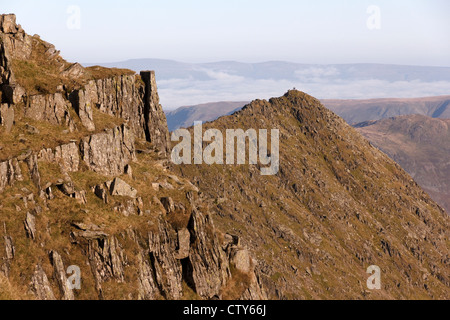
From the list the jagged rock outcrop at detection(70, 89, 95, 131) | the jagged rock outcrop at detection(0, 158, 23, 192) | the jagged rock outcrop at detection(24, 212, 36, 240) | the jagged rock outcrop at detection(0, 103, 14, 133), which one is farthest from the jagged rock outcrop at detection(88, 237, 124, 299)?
the jagged rock outcrop at detection(70, 89, 95, 131)

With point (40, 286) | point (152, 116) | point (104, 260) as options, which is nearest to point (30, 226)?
point (40, 286)

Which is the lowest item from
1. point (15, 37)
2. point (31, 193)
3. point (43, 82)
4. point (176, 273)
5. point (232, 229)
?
point (232, 229)

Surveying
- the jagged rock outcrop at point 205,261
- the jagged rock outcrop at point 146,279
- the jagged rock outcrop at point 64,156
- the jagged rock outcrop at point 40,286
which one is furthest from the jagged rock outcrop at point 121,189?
the jagged rock outcrop at point 40,286

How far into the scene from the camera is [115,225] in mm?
58344

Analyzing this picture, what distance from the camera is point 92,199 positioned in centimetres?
6072

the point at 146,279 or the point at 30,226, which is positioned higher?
the point at 30,226

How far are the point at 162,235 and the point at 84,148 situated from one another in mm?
15008

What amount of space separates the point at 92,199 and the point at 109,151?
29.8 feet

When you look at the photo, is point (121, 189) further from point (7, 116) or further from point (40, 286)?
point (40, 286)

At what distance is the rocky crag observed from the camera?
2060 inches

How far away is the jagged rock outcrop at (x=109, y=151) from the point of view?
6519 centimetres

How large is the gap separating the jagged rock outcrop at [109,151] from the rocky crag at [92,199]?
0.15 meters
